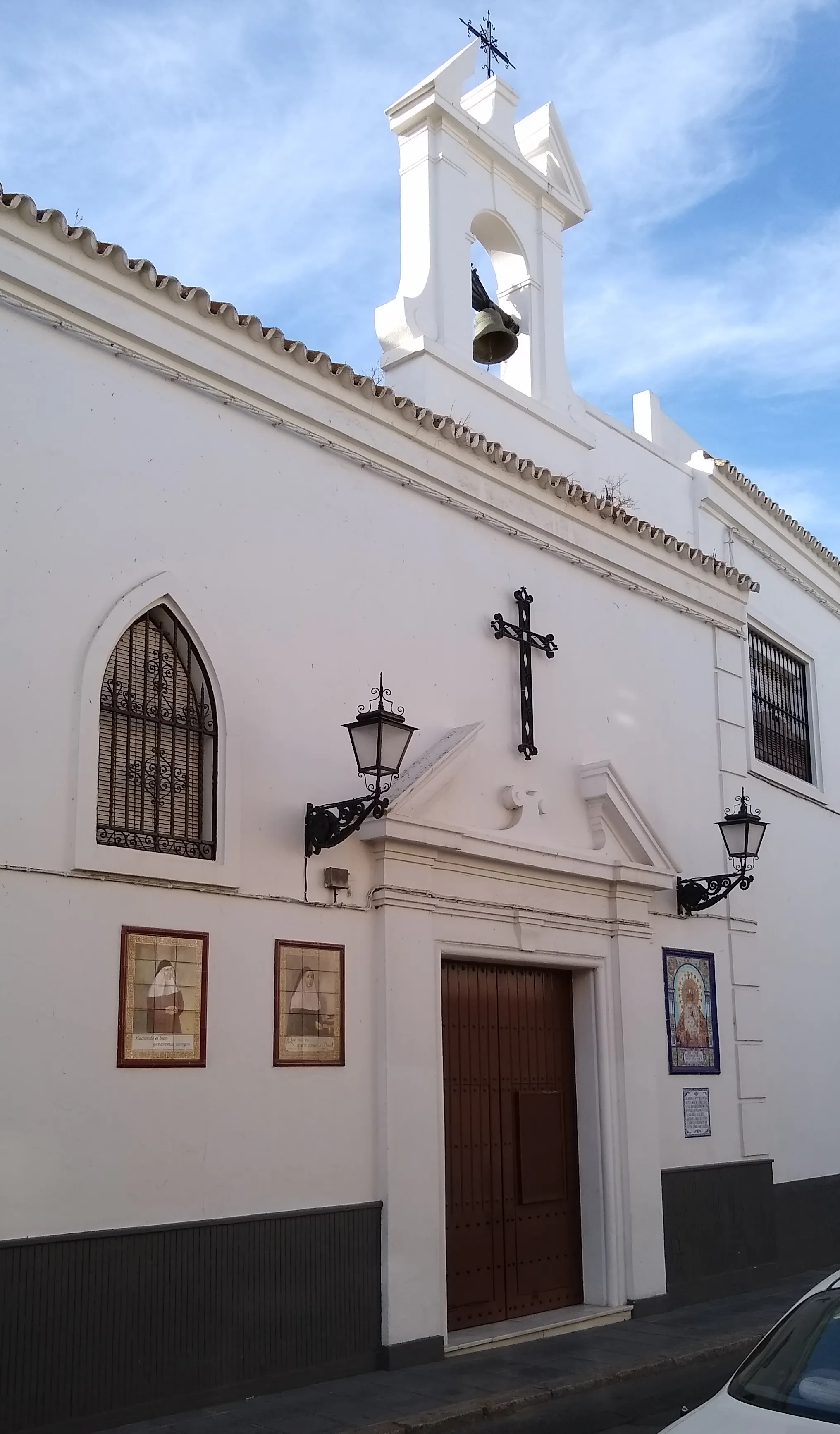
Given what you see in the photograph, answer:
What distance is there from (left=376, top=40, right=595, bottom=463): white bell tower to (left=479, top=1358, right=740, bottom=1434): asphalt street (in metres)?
6.15

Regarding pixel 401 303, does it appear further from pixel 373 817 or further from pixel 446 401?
pixel 373 817

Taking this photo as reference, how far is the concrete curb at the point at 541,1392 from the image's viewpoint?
6.14 m

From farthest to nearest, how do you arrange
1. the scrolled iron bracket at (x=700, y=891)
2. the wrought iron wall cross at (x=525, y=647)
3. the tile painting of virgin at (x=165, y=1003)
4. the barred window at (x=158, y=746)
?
the scrolled iron bracket at (x=700, y=891), the wrought iron wall cross at (x=525, y=647), the barred window at (x=158, y=746), the tile painting of virgin at (x=165, y=1003)

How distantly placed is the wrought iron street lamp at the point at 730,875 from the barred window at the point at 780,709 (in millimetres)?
2120

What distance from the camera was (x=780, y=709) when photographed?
42.5ft

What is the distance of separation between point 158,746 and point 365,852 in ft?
4.90

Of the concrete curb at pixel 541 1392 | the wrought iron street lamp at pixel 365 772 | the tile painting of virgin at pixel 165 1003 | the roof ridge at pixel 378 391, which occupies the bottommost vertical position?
the concrete curb at pixel 541 1392

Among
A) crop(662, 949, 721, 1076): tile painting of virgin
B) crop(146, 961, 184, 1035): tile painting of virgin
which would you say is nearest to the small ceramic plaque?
crop(662, 949, 721, 1076): tile painting of virgin

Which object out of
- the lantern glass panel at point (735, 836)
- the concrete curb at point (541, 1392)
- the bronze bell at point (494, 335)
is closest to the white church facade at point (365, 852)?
the bronze bell at point (494, 335)

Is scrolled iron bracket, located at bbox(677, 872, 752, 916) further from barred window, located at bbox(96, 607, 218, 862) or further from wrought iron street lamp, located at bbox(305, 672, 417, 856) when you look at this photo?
barred window, located at bbox(96, 607, 218, 862)

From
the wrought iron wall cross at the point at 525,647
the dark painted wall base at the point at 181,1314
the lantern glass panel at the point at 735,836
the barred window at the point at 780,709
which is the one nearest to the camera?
the dark painted wall base at the point at 181,1314

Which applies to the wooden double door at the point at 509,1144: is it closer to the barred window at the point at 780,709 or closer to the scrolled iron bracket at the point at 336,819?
the scrolled iron bracket at the point at 336,819

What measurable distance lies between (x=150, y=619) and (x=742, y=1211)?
6.57 meters

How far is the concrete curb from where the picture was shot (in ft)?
20.1
